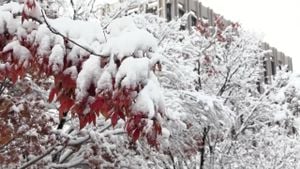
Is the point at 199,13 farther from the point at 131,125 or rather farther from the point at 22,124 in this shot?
the point at 131,125

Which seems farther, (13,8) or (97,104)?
(13,8)

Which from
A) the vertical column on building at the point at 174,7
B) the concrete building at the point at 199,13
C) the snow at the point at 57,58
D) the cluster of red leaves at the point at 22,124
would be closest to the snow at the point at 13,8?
the snow at the point at 57,58

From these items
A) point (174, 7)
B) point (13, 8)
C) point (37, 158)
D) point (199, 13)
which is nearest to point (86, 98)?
point (13, 8)

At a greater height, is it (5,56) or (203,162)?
(5,56)

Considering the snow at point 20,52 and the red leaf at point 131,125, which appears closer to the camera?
the red leaf at point 131,125

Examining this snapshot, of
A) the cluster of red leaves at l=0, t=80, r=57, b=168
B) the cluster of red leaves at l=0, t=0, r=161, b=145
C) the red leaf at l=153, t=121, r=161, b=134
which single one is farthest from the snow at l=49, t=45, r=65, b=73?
the cluster of red leaves at l=0, t=80, r=57, b=168

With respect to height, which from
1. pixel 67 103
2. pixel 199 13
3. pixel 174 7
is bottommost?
pixel 67 103

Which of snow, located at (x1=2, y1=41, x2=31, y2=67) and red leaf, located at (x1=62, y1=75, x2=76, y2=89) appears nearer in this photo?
red leaf, located at (x1=62, y1=75, x2=76, y2=89)

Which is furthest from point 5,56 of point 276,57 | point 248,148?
point 276,57

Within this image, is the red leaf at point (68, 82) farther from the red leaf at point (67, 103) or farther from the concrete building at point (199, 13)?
the concrete building at point (199, 13)

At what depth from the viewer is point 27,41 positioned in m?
2.79

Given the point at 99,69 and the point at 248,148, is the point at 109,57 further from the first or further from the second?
the point at 248,148

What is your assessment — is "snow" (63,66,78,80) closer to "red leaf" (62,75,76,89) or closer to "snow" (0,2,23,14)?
"red leaf" (62,75,76,89)

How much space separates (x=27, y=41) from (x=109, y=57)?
560 millimetres
